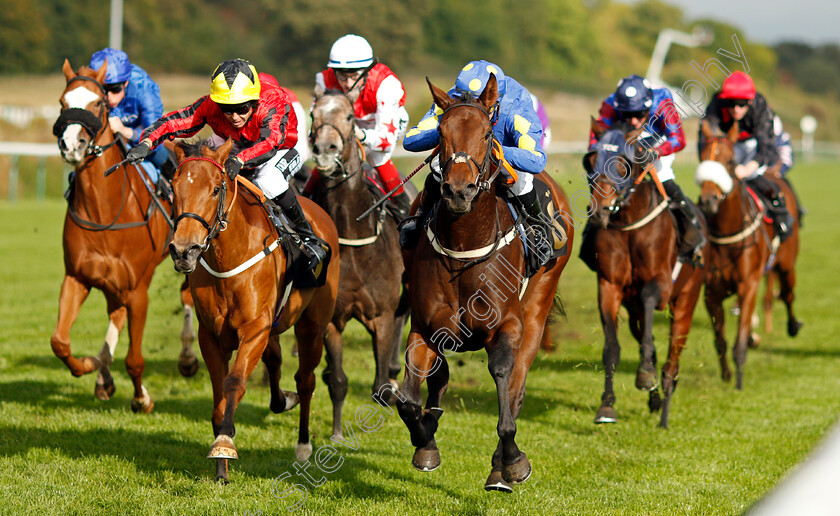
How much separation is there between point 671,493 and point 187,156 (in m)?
3.09

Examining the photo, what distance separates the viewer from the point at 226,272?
4.54 meters

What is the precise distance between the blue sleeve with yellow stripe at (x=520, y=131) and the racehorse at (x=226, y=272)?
132 centimetres

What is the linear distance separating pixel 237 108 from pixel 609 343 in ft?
10.3

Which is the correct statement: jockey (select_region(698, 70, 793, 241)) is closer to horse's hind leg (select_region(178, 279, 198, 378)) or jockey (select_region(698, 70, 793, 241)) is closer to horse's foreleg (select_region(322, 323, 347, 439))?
horse's foreleg (select_region(322, 323, 347, 439))

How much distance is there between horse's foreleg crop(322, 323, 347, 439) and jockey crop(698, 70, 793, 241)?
12.8 ft

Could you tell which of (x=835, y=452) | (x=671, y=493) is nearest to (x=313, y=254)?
(x=671, y=493)

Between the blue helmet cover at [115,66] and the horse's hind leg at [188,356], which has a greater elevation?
the blue helmet cover at [115,66]

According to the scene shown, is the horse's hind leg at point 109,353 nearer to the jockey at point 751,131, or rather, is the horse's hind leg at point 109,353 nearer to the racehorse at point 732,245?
the racehorse at point 732,245

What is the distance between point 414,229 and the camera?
15.6 ft

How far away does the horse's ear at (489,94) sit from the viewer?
4.20m

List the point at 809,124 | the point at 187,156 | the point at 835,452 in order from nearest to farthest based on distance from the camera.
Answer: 1. the point at 835,452
2. the point at 187,156
3. the point at 809,124

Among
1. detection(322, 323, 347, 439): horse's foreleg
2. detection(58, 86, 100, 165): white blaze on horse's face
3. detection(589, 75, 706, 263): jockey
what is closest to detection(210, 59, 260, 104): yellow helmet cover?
detection(58, 86, 100, 165): white blaze on horse's face

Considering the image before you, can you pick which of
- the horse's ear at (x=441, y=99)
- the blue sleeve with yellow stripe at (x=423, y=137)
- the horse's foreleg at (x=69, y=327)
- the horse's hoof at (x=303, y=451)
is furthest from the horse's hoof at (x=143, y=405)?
the horse's ear at (x=441, y=99)

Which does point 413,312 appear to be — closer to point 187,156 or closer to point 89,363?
point 187,156
